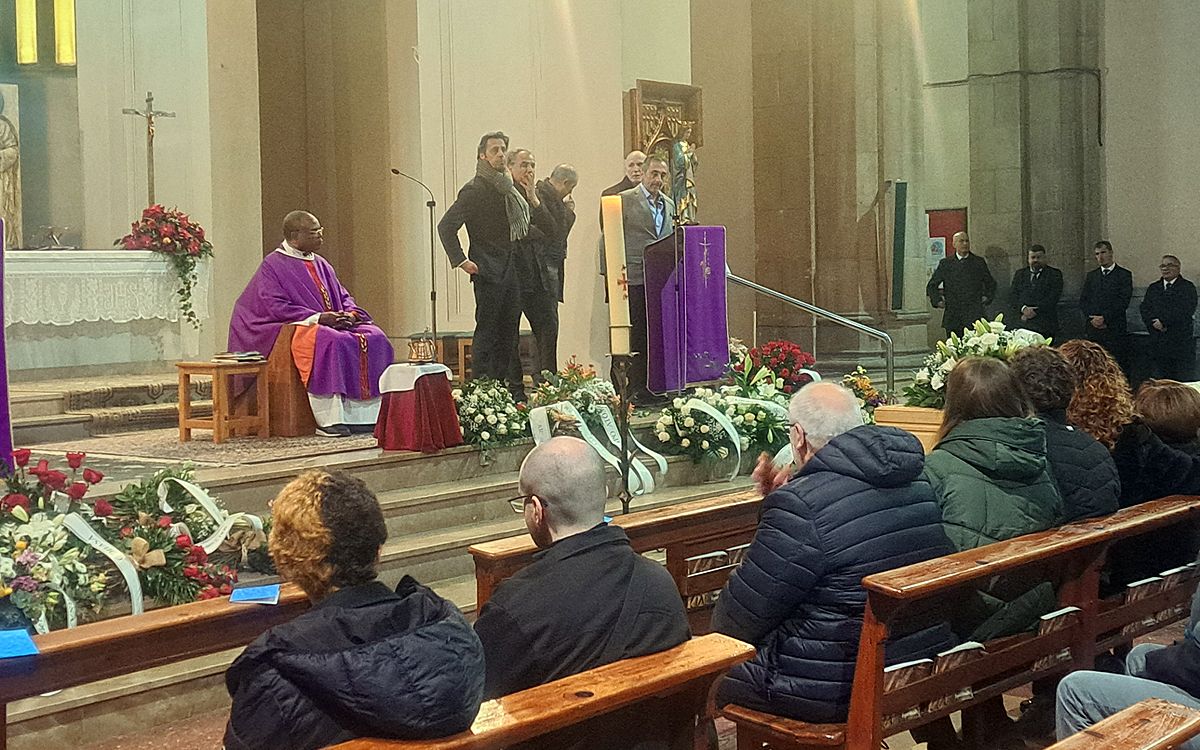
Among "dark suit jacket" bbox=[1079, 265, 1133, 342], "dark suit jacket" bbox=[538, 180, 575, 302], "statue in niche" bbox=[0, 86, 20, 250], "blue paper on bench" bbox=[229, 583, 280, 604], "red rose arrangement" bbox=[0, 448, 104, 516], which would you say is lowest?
"blue paper on bench" bbox=[229, 583, 280, 604]

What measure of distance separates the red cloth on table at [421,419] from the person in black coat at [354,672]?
4.55m

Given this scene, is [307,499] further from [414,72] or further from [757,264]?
[757,264]

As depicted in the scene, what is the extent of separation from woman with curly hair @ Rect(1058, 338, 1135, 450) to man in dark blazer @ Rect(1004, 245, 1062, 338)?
8.59m

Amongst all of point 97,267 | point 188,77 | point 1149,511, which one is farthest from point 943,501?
point 188,77

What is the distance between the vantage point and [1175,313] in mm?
11734

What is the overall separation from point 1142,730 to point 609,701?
0.92 m

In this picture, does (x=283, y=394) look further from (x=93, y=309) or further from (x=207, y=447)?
(x=93, y=309)

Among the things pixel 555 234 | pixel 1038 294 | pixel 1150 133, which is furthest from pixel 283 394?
pixel 1150 133

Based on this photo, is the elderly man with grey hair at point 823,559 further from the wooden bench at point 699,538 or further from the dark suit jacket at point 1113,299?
the dark suit jacket at point 1113,299

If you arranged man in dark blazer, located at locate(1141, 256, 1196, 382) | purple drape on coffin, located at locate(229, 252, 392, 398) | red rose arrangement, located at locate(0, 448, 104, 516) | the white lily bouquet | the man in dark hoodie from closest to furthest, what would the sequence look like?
the man in dark hoodie < red rose arrangement, located at locate(0, 448, 104, 516) < the white lily bouquet < purple drape on coffin, located at locate(229, 252, 392, 398) < man in dark blazer, located at locate(1141, 256, 1196, 382)

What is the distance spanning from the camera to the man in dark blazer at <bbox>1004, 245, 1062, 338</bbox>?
1261 cm

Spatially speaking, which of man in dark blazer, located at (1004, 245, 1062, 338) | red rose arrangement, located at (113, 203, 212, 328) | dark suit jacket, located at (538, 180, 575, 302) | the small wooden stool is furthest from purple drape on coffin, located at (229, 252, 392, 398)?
man in dark blazer, located at (1004, 245, 1062, 338)

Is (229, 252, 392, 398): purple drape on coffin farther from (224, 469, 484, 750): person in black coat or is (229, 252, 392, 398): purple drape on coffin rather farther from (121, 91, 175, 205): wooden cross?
(224, 469, 484, 750): person in black coat

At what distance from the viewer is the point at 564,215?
9.20m
